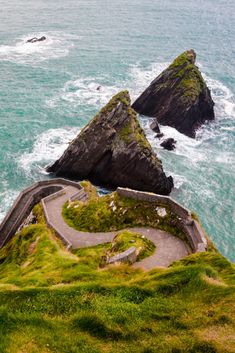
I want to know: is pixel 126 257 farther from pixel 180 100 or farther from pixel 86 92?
pixel 86 92

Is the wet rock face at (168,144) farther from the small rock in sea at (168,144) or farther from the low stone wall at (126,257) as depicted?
the low stone wall at (126,257)

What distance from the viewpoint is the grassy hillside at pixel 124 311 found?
22.8 metres

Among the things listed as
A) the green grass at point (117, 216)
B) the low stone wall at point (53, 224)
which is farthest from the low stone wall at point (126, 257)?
the low stone wall at point (53, 224)

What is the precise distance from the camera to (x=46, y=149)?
261ft

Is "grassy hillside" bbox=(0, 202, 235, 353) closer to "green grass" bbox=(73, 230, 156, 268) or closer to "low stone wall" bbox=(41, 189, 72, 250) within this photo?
"green grass" bbox=(73, 230, 156, 268)

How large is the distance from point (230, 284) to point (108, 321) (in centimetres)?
832

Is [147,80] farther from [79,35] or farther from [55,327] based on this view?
[55,327]

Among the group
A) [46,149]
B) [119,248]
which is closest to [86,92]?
[46,149]

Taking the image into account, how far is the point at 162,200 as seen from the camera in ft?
143

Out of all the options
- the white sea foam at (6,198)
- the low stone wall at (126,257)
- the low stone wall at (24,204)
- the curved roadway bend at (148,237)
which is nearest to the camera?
the low stone wall at (126,257)

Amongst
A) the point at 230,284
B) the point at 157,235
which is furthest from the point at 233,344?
the point at 157,235

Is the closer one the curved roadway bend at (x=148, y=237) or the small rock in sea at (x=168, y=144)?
the curved roadway bend at (x=148, y=237)

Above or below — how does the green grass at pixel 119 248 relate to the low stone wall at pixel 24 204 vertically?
above

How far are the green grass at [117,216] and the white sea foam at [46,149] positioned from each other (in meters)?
27.7
